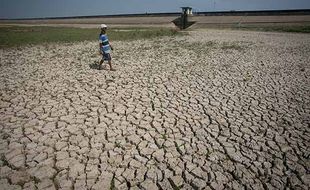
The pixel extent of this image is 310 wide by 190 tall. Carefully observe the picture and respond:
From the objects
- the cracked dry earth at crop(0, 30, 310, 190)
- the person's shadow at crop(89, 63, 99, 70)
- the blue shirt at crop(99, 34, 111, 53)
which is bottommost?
the cracked dry earth at crop(0, 30, 310, 190)

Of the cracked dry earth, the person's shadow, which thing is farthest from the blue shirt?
the person's shadow

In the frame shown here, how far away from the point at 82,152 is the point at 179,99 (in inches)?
101

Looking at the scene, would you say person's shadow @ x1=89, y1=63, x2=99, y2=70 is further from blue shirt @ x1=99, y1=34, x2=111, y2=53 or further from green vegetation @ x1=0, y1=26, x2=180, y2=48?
green vegetation @ x1=0, y1=26, x2=180, y2=48

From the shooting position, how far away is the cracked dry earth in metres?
2.78

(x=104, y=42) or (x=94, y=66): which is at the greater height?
(x=104, y=42)

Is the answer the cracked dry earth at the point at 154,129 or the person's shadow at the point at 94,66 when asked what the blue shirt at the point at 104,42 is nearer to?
the cracked dry earth at the point at 154,129

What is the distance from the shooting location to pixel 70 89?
5.42 m

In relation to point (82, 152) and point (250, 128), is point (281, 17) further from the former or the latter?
point (82, 152)

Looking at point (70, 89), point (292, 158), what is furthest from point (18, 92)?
point (292, 158)

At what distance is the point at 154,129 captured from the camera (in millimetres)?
3773

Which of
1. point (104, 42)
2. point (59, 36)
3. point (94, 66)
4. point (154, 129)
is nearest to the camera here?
point (154, 129)

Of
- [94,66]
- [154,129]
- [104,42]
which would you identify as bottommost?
[154,129]

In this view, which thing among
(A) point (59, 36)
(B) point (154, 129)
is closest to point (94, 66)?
(B) point (154, 129)

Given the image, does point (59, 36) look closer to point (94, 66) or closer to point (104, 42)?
point (94, 66)
